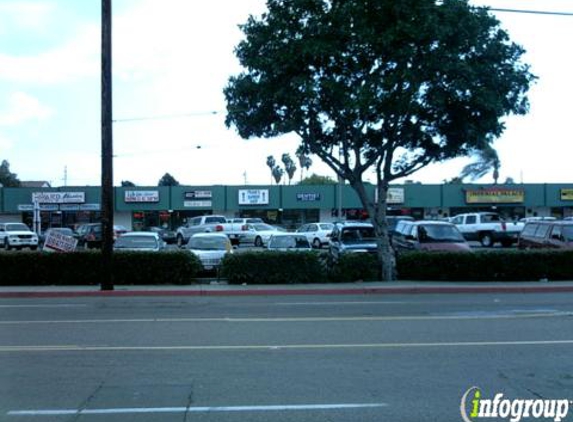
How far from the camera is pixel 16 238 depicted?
128 feet

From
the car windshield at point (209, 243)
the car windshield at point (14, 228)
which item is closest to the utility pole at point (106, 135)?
the car windshield at point (209, 243)

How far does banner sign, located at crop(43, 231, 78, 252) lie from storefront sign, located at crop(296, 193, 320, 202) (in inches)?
1517

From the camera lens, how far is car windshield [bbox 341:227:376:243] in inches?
946

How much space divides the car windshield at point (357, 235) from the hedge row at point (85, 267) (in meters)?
7.17

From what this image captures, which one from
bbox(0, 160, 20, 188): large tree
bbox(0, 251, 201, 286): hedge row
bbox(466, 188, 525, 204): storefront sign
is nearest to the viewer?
bbox(0, 251, 201, 286): hedge row

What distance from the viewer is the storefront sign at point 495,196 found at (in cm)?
5697

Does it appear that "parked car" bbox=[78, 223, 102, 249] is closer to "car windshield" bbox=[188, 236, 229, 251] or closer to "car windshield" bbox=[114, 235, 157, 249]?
"car windshield" bbox=[114, 235, 157, 249]

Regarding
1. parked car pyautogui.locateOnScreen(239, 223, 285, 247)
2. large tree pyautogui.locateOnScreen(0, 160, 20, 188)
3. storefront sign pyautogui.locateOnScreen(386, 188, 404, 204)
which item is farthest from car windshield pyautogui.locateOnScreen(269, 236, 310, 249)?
large tree pyautogui.locateOnScreen(0, 160, 20, 188)

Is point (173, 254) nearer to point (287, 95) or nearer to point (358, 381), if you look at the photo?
point (287, 95)

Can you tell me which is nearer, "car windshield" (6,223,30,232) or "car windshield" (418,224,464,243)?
"car windshield" (418,224,464,243)

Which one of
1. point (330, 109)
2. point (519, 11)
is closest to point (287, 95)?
point (330, 109)

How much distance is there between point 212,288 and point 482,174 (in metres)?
79.8

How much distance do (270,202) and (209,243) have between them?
3541cm

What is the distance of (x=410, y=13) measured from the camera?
54.0ft
